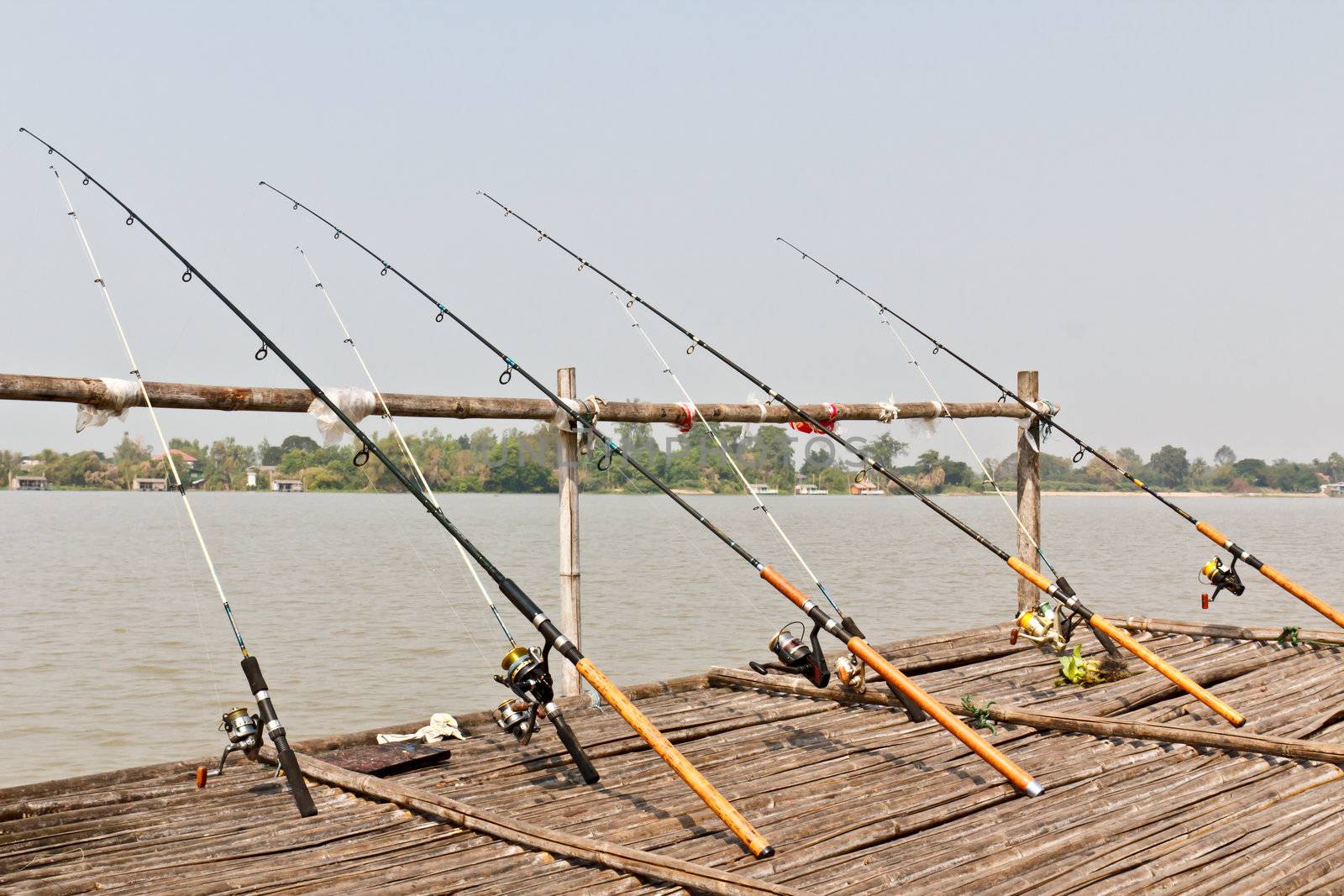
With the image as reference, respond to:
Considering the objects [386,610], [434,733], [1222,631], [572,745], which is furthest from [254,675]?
[386,610]

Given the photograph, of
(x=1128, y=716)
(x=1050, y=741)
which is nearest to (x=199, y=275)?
(x=1050, y=741)

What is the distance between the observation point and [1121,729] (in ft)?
16.3

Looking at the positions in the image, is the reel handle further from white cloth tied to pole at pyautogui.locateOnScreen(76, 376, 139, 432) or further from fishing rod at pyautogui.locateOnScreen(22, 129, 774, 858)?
white cloth tied to pole at pyautogui.locateOnScreen(76, 376, 139, 432)

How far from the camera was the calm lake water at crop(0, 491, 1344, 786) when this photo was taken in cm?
1091

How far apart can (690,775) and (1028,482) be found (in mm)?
5979

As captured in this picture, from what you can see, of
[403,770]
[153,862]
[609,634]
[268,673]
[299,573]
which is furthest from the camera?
[299,573]

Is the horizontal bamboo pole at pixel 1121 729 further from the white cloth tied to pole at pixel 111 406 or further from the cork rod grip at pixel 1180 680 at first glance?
the white cloth tied to pole at pixel 111 406

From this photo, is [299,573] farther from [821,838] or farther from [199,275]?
[821,838]

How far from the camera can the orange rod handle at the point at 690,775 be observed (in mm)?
3477

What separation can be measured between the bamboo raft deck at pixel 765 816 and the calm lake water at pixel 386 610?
5.47 metres

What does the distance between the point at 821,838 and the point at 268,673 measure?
9.78 metres

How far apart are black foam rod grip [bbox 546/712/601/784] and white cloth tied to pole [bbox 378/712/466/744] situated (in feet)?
2.90

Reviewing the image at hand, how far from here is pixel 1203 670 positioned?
6.41m

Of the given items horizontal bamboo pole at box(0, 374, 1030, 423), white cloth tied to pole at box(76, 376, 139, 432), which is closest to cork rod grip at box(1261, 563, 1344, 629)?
horizontal bamboo pole at box(0, 374, 1030, 423)
